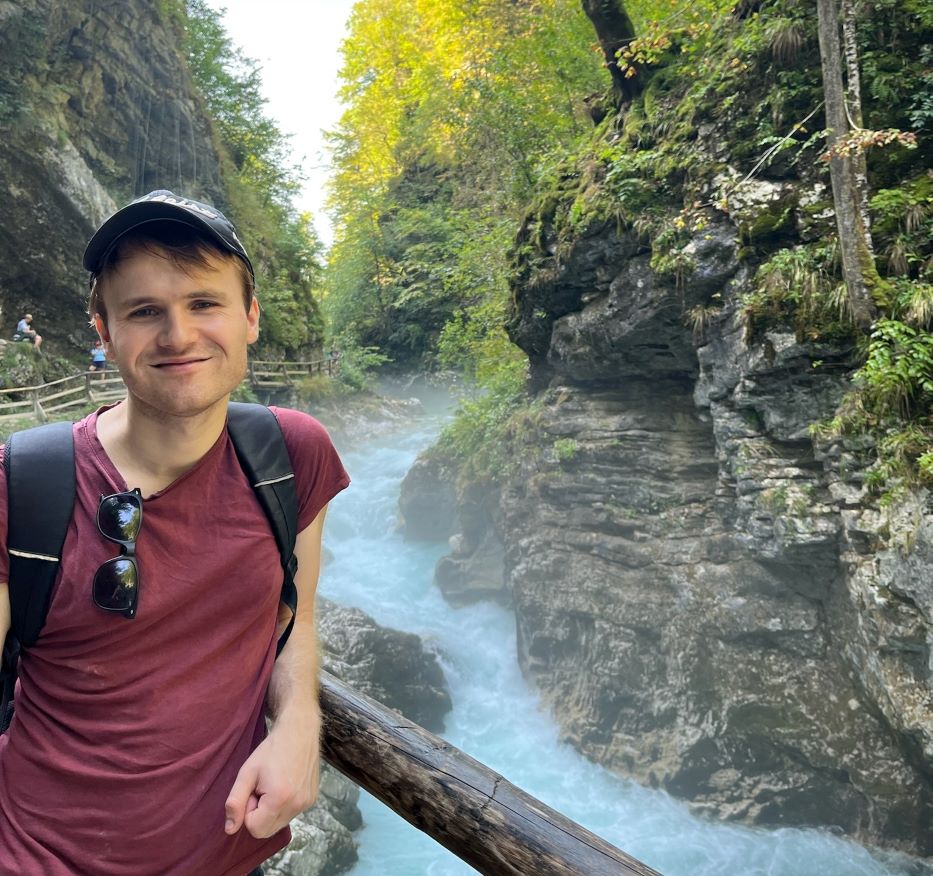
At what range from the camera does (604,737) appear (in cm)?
891

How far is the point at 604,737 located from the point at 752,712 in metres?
2.31

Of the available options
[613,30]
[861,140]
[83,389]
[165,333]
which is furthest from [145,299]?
[83,389]

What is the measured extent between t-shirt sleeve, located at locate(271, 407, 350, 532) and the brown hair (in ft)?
1.18

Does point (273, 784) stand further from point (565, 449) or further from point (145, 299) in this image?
point (565, 449)

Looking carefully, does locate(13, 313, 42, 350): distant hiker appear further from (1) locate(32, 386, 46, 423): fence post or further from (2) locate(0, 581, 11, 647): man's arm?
(2) locate(0, 581, 11, 647): man's arm

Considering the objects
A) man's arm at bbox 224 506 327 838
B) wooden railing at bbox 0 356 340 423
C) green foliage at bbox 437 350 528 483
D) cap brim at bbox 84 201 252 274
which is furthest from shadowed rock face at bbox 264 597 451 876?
cap brim at bbox 84 201 252 274

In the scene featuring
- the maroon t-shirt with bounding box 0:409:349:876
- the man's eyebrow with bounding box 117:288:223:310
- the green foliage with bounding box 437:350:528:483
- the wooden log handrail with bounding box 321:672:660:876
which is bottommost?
the green foliage with bounding box 437:350:528:483

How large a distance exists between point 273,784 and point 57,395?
42.8 feet

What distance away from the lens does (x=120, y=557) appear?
3.40ft

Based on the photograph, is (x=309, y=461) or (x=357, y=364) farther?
(x=357, y=364)

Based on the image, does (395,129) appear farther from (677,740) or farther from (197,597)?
(197,597)

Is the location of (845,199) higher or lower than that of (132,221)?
higher

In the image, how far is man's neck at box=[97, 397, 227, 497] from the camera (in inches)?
45.2

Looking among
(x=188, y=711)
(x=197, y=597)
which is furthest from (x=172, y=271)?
(x=188, y=711)
